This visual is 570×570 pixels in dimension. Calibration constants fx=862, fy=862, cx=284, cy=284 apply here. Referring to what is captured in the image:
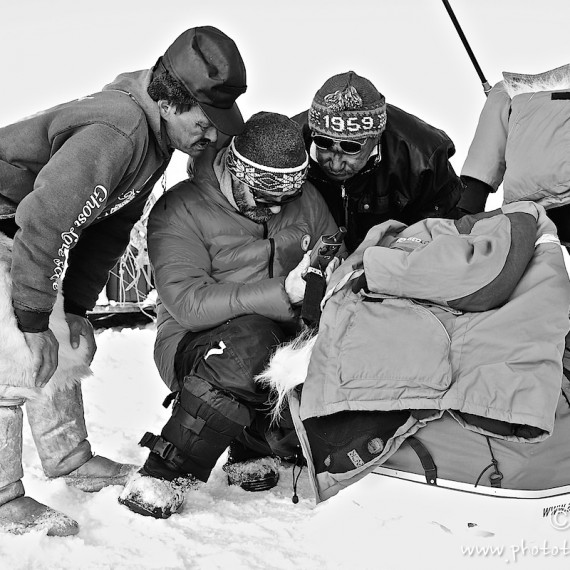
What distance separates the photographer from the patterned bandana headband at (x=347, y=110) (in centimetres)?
240

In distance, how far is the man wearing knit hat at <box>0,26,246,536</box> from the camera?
1876mm

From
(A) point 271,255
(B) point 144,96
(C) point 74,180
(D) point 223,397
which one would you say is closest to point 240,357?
(D) point 223,397

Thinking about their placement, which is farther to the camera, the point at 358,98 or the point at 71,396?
the point at 358,98

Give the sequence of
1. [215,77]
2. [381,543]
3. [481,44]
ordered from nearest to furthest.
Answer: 1. [381,543]
2. [215,77]
3. [481,44]

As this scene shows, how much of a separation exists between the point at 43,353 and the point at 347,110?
3.46 ft

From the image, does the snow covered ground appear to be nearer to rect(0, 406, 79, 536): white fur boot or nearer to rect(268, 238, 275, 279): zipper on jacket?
rect(0, 406, 79, 536): white fur boot

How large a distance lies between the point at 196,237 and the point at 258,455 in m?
0.63

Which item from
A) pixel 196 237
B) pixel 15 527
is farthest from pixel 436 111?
pixel 15 527

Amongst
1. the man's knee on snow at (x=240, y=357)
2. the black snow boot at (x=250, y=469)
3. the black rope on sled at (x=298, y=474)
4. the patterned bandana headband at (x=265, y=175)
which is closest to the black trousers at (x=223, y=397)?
the man's knee on snow at (x=240, y=357)

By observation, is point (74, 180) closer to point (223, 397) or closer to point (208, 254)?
point (208, 254)

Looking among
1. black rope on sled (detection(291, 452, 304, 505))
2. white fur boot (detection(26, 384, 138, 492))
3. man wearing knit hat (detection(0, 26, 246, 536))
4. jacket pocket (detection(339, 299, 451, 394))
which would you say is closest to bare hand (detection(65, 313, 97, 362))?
man wearing knit hat (detection(0, 26, 246, 536))

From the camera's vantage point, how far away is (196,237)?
7.48 ft

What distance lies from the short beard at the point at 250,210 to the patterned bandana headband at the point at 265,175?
6 cm

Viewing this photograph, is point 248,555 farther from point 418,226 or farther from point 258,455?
point 418,226
